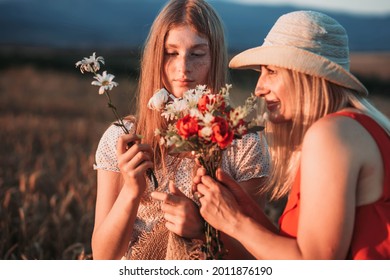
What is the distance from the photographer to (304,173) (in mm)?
2436

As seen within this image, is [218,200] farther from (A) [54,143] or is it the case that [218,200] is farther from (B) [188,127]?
(A) [54,143]

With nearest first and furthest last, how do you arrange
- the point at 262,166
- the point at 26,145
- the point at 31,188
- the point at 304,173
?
the point at 304,173 < the point at 262,166 < the point at 31,188 < the point at 26,145

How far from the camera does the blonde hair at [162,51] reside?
3506 mm

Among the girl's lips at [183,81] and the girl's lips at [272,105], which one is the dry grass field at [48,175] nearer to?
the girl's lips at [183,81]

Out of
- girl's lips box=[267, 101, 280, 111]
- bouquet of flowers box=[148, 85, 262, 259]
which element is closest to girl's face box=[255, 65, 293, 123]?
girl's lips box=[267, 101, 280, 111]

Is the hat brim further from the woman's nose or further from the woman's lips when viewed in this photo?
the woman's lips

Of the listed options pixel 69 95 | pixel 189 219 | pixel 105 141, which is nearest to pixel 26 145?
pixel 105 141

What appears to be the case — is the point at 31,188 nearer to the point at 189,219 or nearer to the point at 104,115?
the point at 189,219

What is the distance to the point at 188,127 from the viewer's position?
8.33 feet

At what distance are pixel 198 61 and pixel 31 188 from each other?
350cm

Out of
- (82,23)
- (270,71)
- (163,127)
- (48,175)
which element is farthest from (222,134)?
(82,23)

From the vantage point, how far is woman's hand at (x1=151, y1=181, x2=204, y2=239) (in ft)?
9.28

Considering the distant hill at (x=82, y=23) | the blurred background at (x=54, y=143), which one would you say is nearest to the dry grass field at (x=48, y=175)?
the blurred background at (x=54, y=143)

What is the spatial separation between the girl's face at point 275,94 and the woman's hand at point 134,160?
567mm
